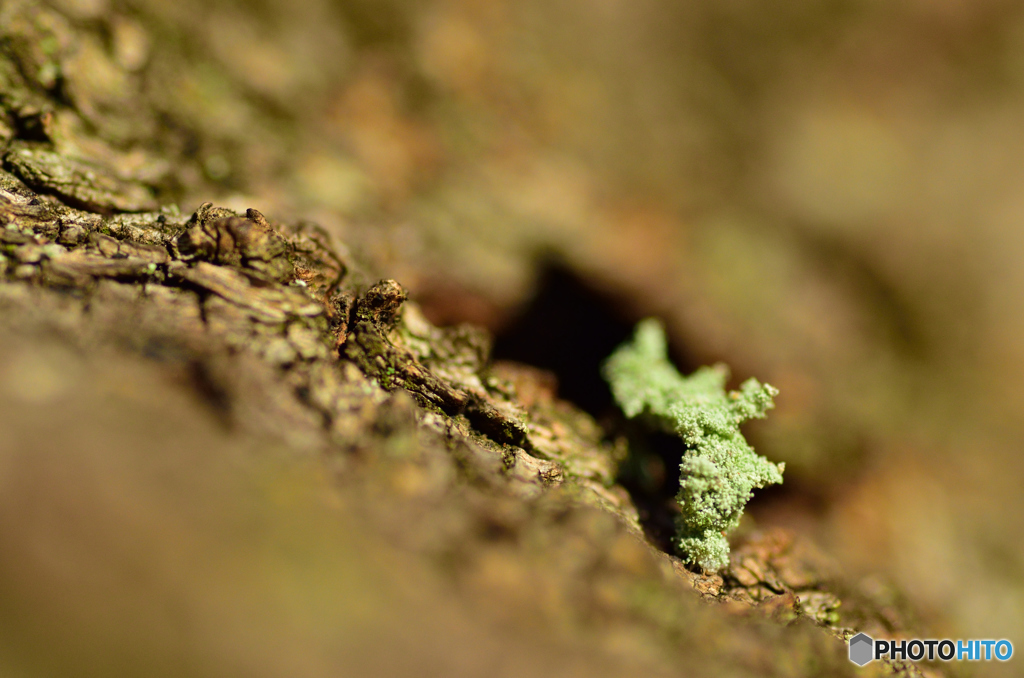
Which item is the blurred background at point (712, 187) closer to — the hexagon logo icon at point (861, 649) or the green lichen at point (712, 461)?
the green lichen at point (712, 461)

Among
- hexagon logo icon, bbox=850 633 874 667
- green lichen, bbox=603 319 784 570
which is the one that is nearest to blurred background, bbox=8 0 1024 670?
green lichen, bbox=603 319 784 570

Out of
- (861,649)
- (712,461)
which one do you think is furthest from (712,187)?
(861,649)

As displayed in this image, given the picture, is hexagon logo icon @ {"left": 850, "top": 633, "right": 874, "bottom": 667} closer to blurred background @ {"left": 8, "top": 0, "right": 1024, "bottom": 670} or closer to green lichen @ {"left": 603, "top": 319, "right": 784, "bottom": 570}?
green lichen @ {"left": 603, "top": 319, "right": 784, "bottom": 570}

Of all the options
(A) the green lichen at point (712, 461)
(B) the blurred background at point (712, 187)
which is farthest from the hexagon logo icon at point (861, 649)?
(B) the blurred background at point (712, 187)

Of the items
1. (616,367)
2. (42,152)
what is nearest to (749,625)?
(616,367)

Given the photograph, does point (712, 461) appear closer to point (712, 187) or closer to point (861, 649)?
point (861, 649)

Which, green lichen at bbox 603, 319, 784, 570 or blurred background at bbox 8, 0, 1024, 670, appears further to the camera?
blurred background at bbox 8, 0, 1024, 670
